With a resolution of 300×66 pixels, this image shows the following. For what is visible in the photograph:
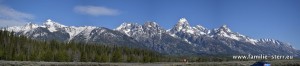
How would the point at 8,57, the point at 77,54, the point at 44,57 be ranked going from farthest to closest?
1. the point at 77,54
2. the point at 44,57
3. the point at 8,57

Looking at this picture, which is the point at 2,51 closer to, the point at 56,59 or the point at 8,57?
the point at 8,57

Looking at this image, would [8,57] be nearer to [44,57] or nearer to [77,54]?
[44,57]

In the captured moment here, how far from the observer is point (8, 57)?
534ft

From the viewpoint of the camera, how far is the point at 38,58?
6747 inches

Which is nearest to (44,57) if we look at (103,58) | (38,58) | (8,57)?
(38,58)

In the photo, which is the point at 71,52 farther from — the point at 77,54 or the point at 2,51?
the point at 2,51

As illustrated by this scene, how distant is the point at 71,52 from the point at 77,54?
2.72 metres

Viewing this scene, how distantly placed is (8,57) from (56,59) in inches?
867

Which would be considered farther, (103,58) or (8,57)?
(103,58)

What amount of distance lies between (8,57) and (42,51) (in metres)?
19.4

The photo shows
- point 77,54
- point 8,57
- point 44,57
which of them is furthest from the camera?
point 77,54

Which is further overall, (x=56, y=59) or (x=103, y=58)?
(x=103, y=58)

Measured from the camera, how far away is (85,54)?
19662cm

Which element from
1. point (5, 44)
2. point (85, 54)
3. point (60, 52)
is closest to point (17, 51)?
point (5, 44)
